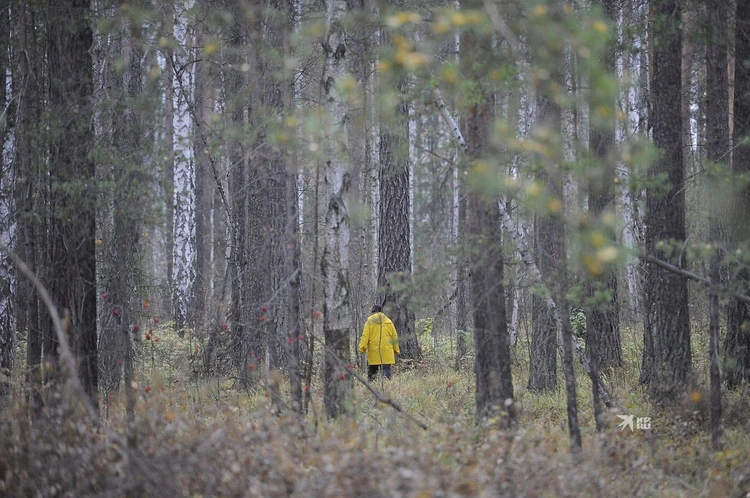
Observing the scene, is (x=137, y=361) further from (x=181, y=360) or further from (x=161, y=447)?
(x=161, y=447)

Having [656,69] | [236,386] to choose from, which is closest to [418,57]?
[656,69]

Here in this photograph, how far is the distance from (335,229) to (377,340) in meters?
5.03

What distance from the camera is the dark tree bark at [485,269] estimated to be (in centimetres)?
687

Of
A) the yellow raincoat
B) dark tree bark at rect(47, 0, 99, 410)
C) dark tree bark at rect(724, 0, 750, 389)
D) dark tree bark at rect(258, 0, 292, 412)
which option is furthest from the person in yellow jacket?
dark tree bark at rect(47, 0, 99, 410)

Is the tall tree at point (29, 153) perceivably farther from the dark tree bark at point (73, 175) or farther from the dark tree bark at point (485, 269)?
the dark tree bark at point (485, 269)

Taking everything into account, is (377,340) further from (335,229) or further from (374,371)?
(335,229)

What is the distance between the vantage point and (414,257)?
A: 9.12 m

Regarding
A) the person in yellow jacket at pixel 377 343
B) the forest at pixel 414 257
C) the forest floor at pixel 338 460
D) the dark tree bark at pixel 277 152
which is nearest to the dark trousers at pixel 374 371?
the person in yellow jacket at pixel 377 343

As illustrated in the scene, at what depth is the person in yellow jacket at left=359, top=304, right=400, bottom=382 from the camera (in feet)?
43.0

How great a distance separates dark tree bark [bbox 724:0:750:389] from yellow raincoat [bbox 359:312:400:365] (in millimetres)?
5206

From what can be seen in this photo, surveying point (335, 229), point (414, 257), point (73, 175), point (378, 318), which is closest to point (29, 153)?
point (73, 175)

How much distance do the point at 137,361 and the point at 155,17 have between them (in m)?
6.47

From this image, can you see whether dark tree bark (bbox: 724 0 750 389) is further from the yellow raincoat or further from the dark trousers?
the dark trousers

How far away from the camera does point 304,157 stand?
26.3 ft
